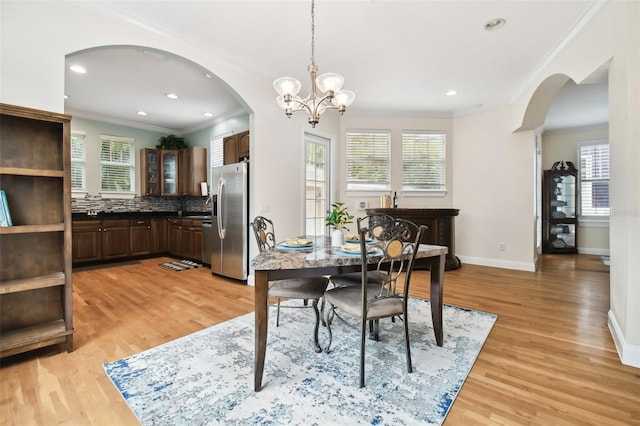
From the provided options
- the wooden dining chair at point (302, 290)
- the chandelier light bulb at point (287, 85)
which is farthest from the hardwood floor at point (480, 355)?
the chandelier light bulb at point (287, 85)

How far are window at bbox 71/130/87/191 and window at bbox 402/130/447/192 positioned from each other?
6.20 m

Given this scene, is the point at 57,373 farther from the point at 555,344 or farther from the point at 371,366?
the point at 555,344

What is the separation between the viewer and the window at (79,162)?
211 inches

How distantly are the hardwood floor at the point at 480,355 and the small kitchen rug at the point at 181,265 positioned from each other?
0.79 m

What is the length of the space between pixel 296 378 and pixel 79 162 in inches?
241

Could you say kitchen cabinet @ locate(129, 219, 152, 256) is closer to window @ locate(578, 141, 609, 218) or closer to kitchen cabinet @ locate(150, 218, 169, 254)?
kitchen cabinet @ locate(150, 218, 169, 254)

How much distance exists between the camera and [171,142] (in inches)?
248

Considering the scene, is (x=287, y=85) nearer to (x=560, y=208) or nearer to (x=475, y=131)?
(x=475, y=131)

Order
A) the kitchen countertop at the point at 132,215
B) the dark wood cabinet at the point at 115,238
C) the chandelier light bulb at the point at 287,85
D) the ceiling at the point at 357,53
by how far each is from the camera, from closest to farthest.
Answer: the chandelier light bulb at the point at 287,85 → the ceiling at the point at 357,53 → the kitchen countertop at the point at 132,215 → the dark wood cabinet at the point at 115,238

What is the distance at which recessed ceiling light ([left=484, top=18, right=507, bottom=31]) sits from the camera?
8.78ft

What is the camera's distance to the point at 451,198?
5465mm

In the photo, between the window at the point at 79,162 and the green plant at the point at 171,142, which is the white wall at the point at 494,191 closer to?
the green plant at the point at 171,142

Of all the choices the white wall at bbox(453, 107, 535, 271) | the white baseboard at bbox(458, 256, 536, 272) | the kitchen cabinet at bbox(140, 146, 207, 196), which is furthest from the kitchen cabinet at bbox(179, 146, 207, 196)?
the white baseboard at bbox(458, 256, 536, 272)

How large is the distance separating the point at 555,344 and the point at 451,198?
3543 mm
